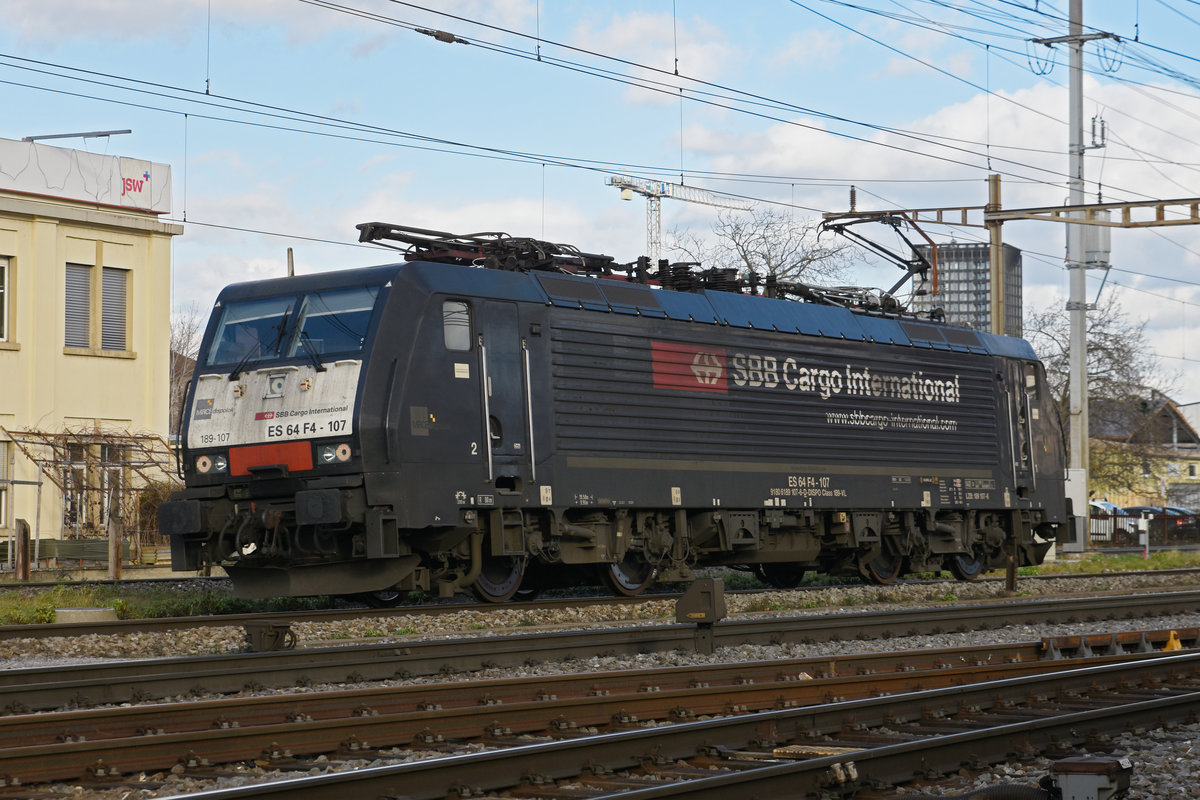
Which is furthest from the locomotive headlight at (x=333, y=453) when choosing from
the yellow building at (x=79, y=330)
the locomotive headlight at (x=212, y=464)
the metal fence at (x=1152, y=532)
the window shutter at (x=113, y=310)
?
the metal fence at (x=1152, y=532)

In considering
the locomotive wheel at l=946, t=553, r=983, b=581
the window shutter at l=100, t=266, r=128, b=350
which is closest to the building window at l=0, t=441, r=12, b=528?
the window shutter at l=100, t=266, r=128, b=350

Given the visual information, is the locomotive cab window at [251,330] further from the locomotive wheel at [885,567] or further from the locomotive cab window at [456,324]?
the locomotive wheel at [885,567]

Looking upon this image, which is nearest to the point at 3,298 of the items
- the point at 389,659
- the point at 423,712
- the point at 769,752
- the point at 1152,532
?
the point at 389,659

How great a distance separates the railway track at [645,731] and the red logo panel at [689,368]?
21.6 feet

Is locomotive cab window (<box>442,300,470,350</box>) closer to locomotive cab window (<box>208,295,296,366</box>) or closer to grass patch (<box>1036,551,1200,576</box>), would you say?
locomotive cab window (<box>208,295,296,366</box>)

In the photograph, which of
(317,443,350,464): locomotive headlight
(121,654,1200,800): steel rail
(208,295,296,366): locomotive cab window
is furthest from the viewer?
(208,295,296,366): locomotive cab window

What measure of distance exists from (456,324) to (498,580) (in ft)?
10.8

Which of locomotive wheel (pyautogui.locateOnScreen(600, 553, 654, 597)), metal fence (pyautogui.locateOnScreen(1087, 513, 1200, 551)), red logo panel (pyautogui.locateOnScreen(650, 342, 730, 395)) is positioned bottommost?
metal fence (pyautogui.locateOnScreen(1087, 513, 1200, 551))

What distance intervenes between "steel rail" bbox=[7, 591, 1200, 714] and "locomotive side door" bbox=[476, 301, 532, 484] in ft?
10.6

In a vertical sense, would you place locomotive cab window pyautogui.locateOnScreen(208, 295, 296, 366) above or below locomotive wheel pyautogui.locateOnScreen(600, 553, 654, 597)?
above

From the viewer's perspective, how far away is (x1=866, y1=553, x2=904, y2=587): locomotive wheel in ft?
66.9

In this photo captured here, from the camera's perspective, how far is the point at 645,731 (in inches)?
282

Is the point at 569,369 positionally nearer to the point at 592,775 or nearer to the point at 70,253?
the point at 592,775

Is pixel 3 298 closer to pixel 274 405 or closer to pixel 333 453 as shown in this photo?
pixel 274 405
